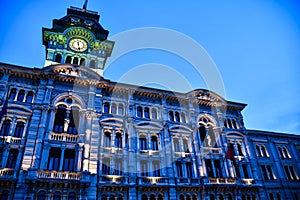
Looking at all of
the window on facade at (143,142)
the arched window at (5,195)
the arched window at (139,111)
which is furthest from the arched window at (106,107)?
the arched window at (5,195)

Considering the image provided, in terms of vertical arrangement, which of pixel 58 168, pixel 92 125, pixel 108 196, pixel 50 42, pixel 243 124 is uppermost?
pixel 50 42

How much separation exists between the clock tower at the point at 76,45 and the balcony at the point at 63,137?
10354 millimetres

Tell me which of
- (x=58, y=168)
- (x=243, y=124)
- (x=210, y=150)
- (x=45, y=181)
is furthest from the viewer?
(x=243, y=124)

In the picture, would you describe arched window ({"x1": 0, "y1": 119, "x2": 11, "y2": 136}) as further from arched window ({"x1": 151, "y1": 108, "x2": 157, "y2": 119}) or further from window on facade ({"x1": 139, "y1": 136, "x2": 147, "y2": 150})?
arched window ({"x1": 151, "y1": 108, "x2": 157, "y2": 119})

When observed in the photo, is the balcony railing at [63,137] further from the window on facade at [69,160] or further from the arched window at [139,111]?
the arched window at [139,111]

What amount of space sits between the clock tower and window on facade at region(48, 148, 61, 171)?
11957 millimetres

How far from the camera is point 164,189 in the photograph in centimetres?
2311

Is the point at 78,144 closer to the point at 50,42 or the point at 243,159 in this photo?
the point at 50,42

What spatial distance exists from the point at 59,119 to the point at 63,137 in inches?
98.1

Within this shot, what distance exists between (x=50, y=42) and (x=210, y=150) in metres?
25.7

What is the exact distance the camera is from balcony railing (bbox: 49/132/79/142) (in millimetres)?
22478

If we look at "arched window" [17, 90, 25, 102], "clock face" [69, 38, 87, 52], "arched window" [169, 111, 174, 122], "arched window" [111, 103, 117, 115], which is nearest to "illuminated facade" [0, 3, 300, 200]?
"arched window" [17, 90, 25, 102]

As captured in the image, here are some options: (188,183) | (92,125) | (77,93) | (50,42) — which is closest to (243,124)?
(188,183)

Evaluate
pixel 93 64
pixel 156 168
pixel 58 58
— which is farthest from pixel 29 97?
pixel 156 168
